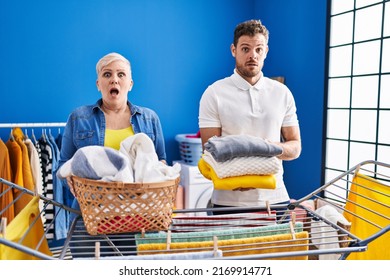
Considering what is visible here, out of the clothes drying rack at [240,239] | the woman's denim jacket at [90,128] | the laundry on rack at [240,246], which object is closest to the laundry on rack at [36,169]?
the woman's denim jacket at [90,128]

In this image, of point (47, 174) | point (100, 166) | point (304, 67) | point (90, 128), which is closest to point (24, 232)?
point (100, 166)

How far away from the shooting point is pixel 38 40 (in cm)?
323

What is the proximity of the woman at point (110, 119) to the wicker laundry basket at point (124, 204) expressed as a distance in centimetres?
42

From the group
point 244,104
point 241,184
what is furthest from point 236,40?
point 241,184

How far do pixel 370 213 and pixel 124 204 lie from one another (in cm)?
76

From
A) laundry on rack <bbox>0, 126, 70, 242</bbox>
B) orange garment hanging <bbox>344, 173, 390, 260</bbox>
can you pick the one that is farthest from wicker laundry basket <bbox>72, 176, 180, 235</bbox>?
laundry on rack <bbox>0, 126, 70, 242</bbox>

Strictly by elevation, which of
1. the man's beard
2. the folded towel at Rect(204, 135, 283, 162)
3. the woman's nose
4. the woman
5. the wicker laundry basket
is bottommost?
the wicker laundry basket

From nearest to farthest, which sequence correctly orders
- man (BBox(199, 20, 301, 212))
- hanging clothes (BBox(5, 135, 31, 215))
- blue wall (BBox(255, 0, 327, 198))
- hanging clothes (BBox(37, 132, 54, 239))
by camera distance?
1. man (BBox(199, 20, 301, 212))
2. hanging clothes (BBox(5, 135, 31, 215))
3. hanging clothes (BBox(37, 132, 54, 239))
4. blue wall (BBox(255, 0, 327, 198))

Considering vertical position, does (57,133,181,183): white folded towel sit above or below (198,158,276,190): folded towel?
above

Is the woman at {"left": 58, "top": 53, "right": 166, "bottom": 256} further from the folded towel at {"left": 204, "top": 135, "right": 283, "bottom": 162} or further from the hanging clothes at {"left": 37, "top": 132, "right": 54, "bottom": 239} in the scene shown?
the hanging clothes at {"left": 37, "top": 132, "right": 54, "bottom": 239}

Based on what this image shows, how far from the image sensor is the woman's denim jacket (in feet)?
4.67

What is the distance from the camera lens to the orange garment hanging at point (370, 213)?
43.6 inches

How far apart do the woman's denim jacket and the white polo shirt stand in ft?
0.69
